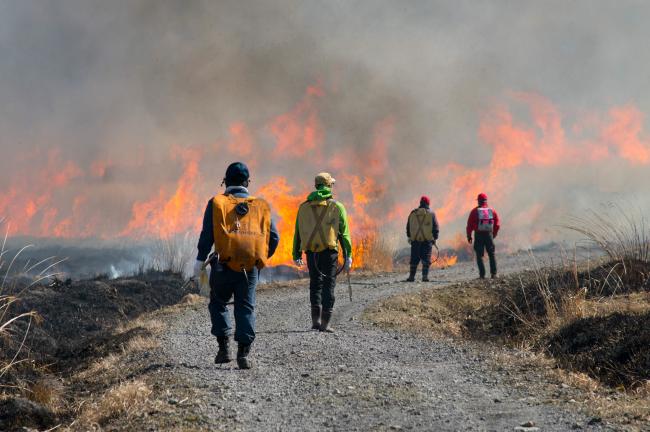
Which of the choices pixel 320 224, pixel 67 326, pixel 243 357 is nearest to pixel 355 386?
pixel 243 357

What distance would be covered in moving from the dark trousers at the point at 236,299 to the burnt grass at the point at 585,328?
397 cm

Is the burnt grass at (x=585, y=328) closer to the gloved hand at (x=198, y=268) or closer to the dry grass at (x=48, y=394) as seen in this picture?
the gloved hand at (x=198, y=268)

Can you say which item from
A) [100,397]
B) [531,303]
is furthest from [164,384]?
[531,303]

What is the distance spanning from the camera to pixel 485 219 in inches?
741

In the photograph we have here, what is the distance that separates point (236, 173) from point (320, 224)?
2.88m

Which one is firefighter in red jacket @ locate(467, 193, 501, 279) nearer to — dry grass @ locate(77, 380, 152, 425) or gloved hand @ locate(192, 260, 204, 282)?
gloved hand @ locate(192, 260, 204, 282)

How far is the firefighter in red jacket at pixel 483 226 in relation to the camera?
1884 cm

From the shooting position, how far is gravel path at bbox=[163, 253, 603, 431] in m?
6.56

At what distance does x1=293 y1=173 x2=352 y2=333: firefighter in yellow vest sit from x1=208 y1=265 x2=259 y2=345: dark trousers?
2627 mm

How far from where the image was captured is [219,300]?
857cm

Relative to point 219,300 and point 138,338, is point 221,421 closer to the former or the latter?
point 219,300

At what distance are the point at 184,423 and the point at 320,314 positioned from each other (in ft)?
18.5

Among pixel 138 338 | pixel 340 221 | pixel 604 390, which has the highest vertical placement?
pixel 340 221

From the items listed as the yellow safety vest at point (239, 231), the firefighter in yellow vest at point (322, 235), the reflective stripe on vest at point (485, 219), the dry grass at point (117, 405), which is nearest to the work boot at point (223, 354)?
the yellow safety vest at point (239, 231)
